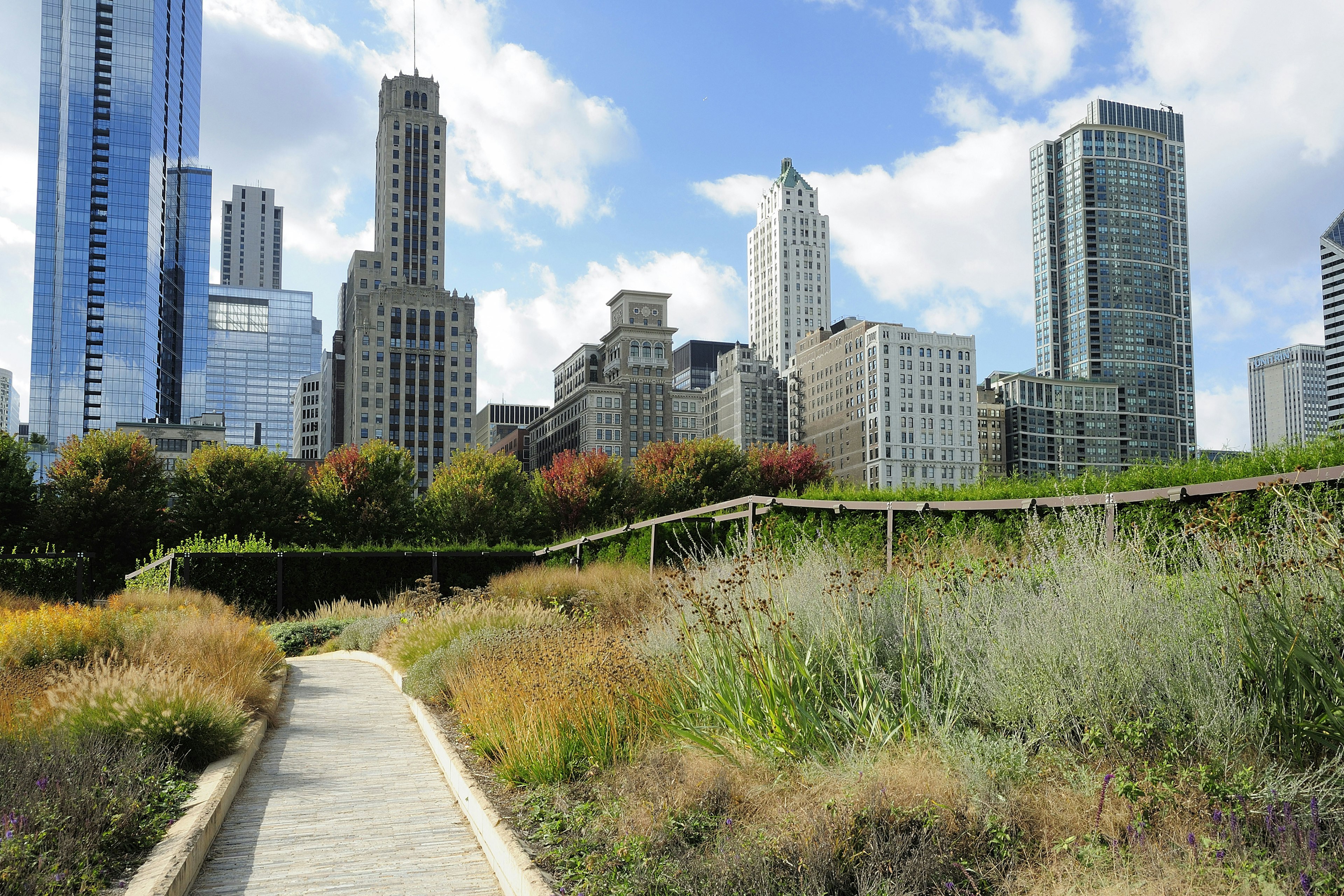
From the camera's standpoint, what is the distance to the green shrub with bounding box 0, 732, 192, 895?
4.01 meters

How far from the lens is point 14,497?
35.8 meters

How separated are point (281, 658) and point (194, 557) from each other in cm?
1177

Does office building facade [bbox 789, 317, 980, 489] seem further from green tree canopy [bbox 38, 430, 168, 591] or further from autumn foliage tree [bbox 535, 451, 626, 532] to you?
green tree canopy [bbox 38, 430, 168, 591]

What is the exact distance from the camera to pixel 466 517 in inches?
1603

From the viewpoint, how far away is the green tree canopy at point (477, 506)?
134ft

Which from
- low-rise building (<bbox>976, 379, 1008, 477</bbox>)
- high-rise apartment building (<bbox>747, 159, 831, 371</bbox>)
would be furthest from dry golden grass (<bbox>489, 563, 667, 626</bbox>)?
high-rise apartment building (<bbox>747, 159, 831, 371</bbox>)

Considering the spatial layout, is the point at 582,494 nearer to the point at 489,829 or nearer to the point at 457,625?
the point at 457,625

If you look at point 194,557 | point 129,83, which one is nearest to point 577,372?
point 129,83

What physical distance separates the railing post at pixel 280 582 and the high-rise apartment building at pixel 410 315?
84.3 metres

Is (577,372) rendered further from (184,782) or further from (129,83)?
(184,782)

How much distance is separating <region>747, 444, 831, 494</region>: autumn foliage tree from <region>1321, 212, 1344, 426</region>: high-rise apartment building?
106822mm

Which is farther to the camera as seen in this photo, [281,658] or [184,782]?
[281,658]

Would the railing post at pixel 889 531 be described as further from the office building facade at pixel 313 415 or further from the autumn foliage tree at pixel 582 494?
the office building facade at pixel 313 415

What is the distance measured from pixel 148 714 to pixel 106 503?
34.8m
